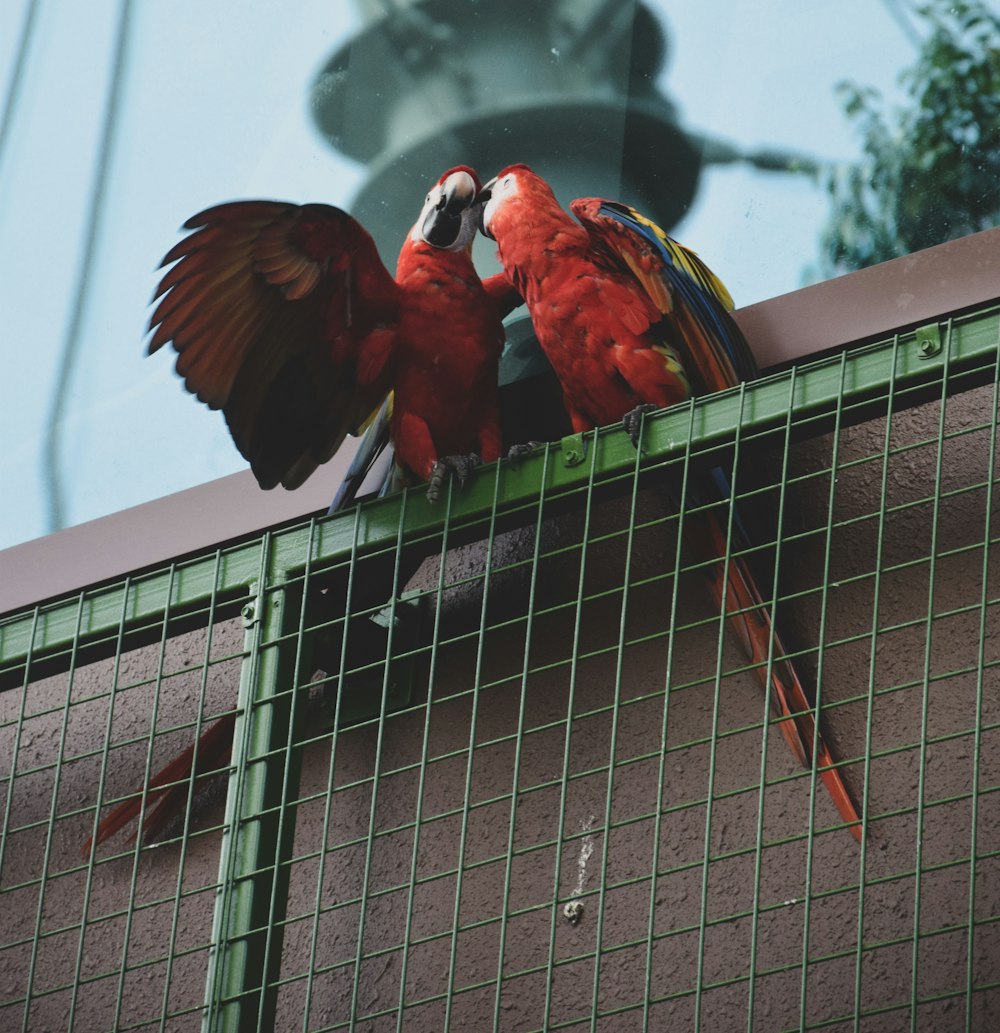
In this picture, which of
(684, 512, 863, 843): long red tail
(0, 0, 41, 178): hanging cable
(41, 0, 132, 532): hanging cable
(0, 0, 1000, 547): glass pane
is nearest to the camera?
(684, 512, 863, 843): long red tail

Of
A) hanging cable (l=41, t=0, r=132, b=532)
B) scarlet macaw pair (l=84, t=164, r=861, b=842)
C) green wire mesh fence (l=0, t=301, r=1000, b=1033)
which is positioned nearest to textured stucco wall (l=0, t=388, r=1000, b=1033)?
green wire mesh fence (l=0, t=301, r=1000, b=1033)

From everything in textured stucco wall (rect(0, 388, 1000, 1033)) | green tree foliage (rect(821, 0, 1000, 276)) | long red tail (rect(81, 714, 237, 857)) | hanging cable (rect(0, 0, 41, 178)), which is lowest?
textured stucco wall (rect(0, 388, 1000, 1033))

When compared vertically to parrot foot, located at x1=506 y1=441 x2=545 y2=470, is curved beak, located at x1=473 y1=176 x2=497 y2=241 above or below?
above

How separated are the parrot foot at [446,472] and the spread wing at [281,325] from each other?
0.33 meters

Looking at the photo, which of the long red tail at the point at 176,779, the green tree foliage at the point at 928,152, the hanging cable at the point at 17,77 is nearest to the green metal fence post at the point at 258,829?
the long red tail at the point at 176,779

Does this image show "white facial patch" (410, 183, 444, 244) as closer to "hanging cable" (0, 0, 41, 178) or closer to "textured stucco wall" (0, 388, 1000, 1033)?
"textured stucco wall" (0, 388, 1000, 1033)

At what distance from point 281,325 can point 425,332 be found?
0.23 metres

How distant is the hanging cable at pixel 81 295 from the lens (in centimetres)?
324

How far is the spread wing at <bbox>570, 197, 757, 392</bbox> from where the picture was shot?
240cm

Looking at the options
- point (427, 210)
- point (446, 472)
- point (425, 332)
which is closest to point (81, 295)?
point (427, 210)

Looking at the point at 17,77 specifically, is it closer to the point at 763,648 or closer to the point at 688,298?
the point at 688,298

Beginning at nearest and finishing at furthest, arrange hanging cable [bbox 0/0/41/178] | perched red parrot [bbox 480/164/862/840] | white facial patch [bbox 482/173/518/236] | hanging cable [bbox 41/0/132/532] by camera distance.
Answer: perched red parrot [bbox 480/164/862/840], white facial patch [bbox 482/173/518/236], hanging cable [bbox 41/0/132/532], hanging cable [bbox 0/0/41/178]

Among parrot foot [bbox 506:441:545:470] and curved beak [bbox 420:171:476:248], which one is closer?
parrot foot [bbox 506:441:545:470]

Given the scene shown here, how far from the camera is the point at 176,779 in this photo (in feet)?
8.23
